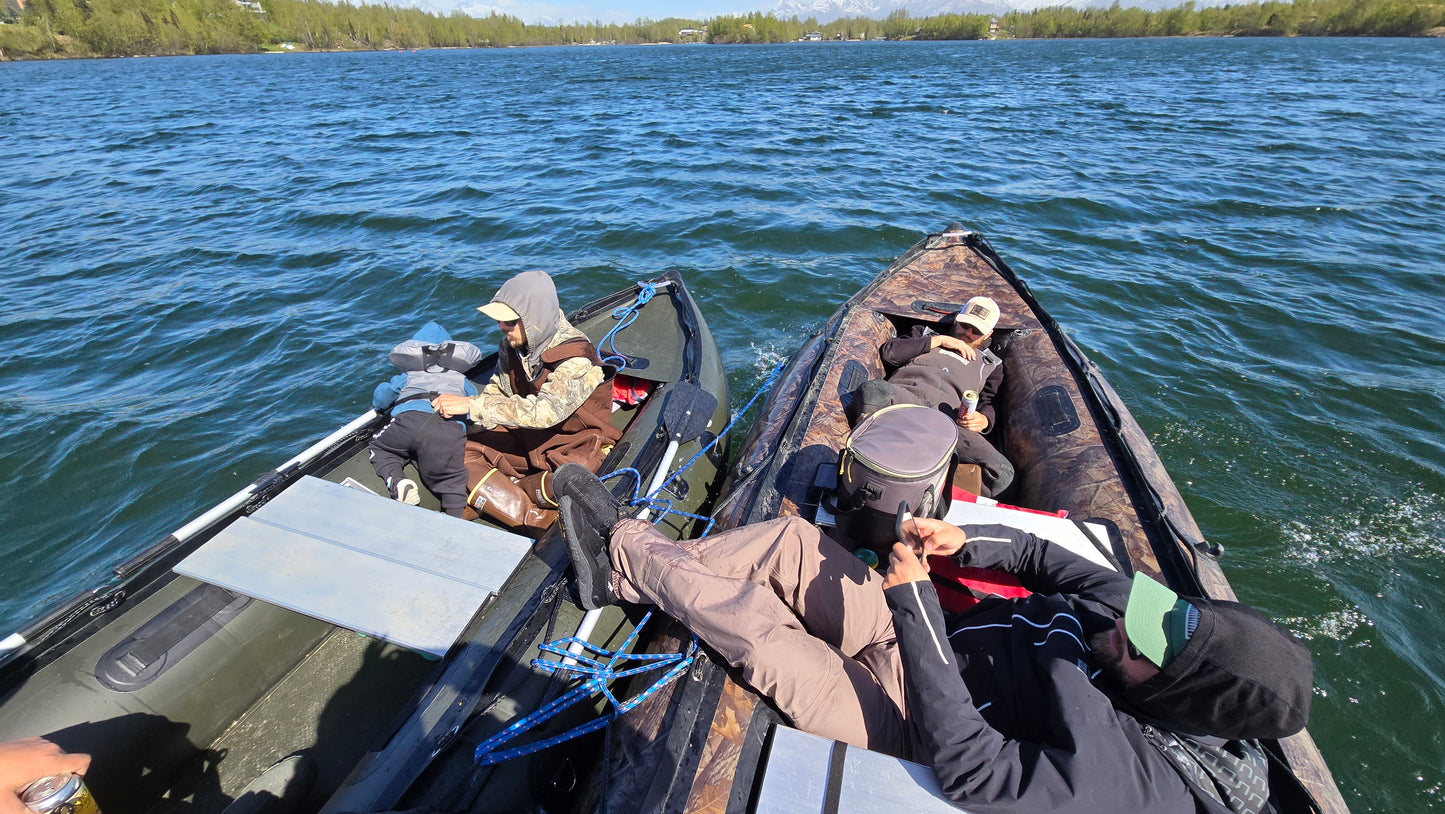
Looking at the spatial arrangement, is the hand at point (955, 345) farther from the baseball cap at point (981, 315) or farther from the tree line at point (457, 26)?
the tree line at point (457, 26)

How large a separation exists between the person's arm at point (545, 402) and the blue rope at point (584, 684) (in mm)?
1500

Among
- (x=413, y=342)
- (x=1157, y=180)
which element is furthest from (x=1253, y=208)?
(x=413, y=342)

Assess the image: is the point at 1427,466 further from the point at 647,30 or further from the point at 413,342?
the point at 647,30

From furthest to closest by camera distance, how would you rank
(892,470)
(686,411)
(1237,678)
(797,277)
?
(797,277) → (686,411) → (892,470) → (1237,678)

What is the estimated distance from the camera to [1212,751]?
186 cm

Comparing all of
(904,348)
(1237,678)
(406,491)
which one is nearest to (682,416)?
(406,491)

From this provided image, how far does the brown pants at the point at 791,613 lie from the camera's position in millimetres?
2230

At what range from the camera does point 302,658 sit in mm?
3318

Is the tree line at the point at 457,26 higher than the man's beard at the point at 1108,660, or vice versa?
the tree line at the point at 457,26

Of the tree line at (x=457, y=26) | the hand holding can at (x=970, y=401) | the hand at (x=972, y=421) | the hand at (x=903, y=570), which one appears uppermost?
the tree line at (x=457, y=26)

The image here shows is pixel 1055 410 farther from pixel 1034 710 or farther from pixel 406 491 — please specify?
pixel 406 491

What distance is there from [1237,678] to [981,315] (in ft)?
11.8

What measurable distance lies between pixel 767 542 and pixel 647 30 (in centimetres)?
14040

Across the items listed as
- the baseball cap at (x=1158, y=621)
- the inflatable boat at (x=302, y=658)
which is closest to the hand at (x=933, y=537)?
the baseball cap at (x=1158, y=621)
